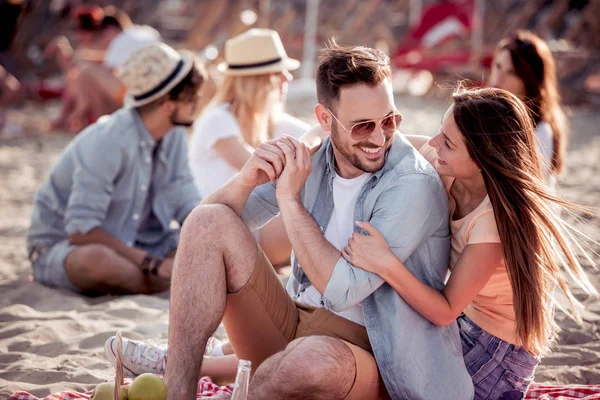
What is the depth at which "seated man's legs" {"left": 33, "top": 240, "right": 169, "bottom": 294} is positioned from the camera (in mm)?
4371

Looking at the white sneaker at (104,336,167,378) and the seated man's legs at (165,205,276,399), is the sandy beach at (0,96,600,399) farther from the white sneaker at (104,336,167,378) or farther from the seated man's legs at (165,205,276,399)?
the seated man's legs at (165,205,276,399)

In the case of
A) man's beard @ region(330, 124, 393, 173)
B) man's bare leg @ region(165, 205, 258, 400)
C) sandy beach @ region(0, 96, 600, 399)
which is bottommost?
sandy beach @ region(0, 96, 600, 399)

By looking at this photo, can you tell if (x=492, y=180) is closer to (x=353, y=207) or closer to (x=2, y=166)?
(x=353, y=207)

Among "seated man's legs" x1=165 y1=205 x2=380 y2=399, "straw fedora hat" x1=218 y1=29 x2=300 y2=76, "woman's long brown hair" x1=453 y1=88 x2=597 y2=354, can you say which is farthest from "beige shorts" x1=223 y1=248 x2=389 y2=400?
"straw fedora hat" x1=218 y1=29 x2=300 y2=76

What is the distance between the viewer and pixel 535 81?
15.8 ft

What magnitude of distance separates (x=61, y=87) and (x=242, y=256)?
38.2 ft

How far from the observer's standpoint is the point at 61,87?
1361cm

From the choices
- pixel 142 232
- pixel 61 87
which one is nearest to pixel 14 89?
pixel 61 87

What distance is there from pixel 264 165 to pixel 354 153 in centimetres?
35

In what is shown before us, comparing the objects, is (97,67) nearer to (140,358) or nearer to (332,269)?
(140,358)

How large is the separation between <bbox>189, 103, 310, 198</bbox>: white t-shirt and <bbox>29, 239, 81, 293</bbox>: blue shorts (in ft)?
3.30

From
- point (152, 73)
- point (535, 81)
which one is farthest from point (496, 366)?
point (152, 73)

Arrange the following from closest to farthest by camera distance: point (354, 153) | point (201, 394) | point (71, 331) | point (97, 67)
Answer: point (354, 153)
point (201, 394)
point (71, 331)
point (97, 67)

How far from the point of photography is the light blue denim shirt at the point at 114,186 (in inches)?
173
